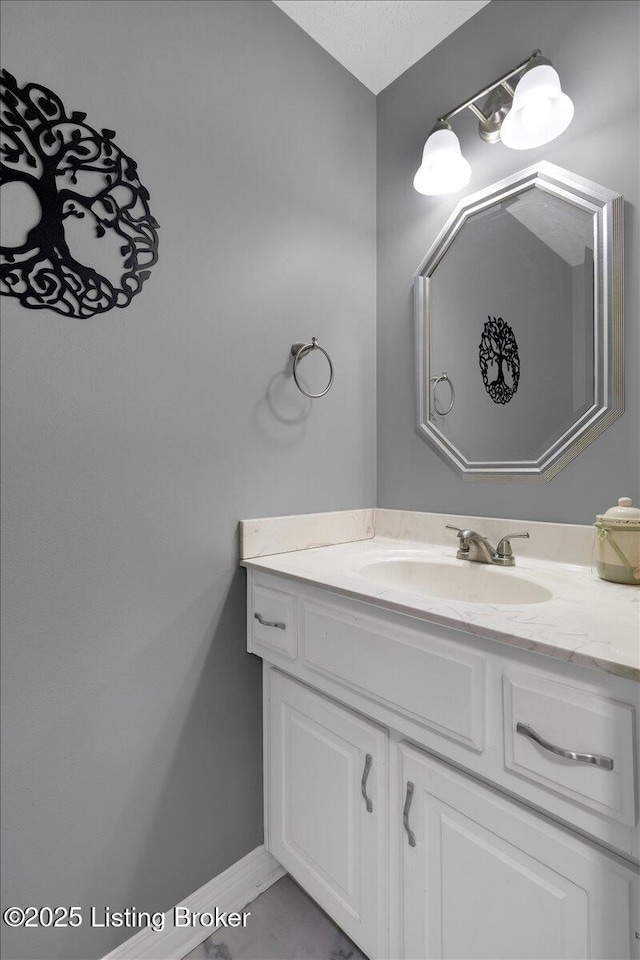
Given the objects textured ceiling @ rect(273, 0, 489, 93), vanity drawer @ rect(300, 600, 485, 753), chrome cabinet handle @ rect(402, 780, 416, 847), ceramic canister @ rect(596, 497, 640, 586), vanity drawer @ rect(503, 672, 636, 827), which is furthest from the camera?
textured ceiling @ rect(273, 0, 489, 93)

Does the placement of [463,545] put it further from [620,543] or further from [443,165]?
[443,165]

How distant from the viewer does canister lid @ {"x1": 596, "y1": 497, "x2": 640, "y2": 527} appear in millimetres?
1011

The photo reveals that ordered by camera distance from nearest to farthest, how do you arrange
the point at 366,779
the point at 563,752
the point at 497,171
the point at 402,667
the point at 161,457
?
the point at 563,752 < the point at 402,667 < the point at 366,779 < the point at 161,457 < the point at 497,171

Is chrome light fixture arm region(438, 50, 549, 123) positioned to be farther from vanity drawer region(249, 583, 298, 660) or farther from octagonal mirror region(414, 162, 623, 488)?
vanity drawer region(249, 583, 298, 660)

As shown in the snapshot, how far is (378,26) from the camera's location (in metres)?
1.42

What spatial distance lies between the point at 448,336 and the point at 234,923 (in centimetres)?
177

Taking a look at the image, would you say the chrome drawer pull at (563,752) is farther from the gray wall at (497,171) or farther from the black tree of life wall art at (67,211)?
the black tree of life wall art at (67,211)

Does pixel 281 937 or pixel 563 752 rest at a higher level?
pixel 563 752

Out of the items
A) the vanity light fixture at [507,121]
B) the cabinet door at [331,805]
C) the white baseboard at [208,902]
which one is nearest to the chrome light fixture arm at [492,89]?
the vanity light fixture at [507,121]

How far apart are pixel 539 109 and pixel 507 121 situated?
0.09 m

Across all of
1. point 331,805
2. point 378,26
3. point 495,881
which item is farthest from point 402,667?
point 378,26

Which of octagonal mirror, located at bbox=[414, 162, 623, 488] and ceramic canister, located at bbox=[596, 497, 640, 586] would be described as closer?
ceramic canister, located at bbox=[596, 497, 640, 586]

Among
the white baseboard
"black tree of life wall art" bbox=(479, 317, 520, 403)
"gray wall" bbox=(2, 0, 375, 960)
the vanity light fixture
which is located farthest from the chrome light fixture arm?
the white baseboard

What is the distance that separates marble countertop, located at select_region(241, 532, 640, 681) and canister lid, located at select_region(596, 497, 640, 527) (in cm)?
14
